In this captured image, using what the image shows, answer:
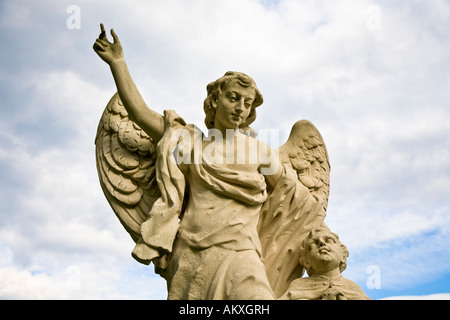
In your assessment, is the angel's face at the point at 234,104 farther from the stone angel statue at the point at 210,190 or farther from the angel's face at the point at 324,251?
the angel's face at the point at 324,251

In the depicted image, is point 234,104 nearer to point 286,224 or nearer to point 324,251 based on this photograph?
point 286,224

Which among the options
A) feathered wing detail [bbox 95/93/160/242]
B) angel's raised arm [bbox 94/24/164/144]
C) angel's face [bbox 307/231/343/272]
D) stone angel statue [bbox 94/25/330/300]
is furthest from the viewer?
feathered wing detail [bbox 95/93/160/242]

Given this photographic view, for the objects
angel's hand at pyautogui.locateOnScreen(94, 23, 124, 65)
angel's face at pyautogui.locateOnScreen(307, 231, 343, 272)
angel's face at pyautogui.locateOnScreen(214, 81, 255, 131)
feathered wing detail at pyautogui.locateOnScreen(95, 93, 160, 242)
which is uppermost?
angel's hand at pyautogui.locateOnScreen(94, 23, 124, 65)

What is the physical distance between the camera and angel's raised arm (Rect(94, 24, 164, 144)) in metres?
6.26

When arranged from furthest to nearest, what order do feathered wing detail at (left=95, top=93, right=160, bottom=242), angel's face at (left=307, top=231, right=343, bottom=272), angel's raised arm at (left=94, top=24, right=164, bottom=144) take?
feathered wing detail at (left=95, top=93, right=160, bottom=242), angel's raised arm at (left=94, top=24, right=164, bottom=144), angel's face at (left=307, top=231, right=343, bottom=272)

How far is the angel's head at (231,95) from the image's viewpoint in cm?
620

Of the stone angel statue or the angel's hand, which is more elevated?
the angel's hand

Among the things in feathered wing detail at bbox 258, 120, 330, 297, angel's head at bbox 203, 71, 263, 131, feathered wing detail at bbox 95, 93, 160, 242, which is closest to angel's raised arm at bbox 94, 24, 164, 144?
feathered wing detail at bbox 95, 93, 160, 242

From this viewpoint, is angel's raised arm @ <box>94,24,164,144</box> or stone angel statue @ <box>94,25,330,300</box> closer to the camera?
stone angel statue @ <box>94,25,330,300</box>

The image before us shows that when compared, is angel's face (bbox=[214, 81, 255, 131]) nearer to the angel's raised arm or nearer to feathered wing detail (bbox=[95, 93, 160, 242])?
the angel's raised arm

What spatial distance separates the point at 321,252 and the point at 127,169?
2.02m

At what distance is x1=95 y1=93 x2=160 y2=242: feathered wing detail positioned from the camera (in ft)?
20.9
